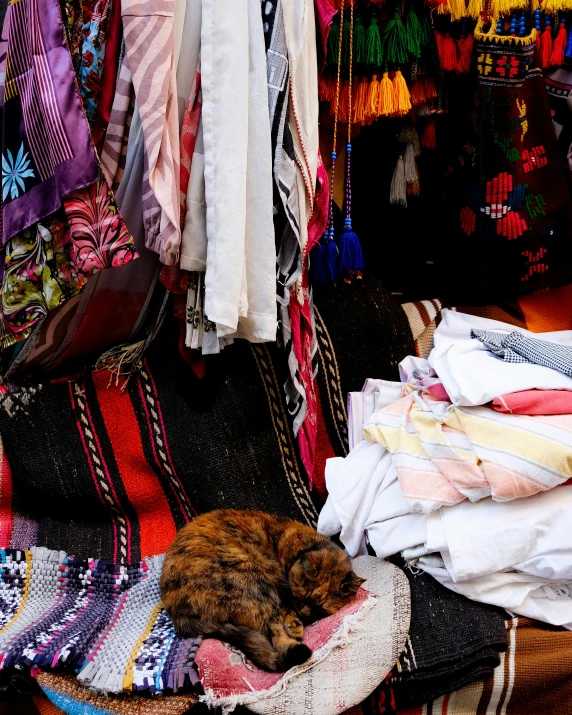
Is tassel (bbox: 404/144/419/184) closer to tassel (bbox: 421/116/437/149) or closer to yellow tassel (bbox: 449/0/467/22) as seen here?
tassel (bbox: 421/116/437/149)

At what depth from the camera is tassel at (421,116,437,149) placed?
2037mm

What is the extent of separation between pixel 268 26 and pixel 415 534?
3.96 ft

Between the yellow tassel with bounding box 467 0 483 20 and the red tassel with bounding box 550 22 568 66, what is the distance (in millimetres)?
260

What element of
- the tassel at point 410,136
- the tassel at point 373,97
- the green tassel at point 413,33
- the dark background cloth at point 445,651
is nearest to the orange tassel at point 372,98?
the tassel at point 373,97

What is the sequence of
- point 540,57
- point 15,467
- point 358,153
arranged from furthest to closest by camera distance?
point 358,153 < point 540,57 < point 15,467

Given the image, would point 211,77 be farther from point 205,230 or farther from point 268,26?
point 205,230

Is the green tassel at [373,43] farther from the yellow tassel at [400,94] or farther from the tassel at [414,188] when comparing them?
the tassel at [414,188]

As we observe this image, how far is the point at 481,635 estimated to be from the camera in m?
1.45

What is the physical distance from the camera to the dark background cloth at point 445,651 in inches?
55.5

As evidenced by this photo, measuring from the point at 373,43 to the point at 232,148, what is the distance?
1.88 ft

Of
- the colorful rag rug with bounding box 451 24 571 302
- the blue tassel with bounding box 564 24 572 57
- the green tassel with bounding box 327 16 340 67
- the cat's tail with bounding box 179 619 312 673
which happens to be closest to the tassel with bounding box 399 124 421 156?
the colorful rag rug with bounding box 451 24 571 302

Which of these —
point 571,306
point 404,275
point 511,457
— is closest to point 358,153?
point 404,275

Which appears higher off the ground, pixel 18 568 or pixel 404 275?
pixel 404 275

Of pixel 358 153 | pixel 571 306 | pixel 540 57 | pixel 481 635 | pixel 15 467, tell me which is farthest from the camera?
pixel 571 306
